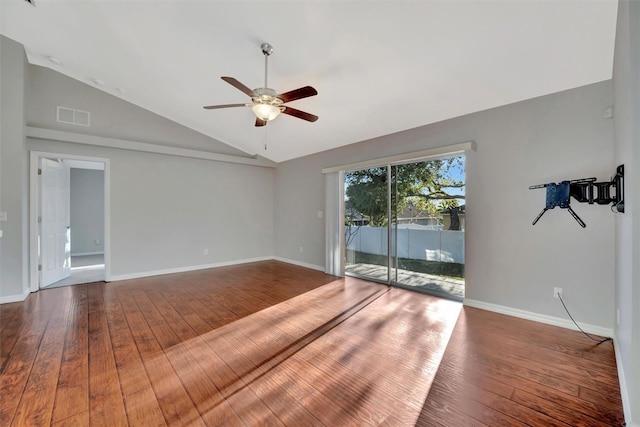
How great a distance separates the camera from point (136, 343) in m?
2.57

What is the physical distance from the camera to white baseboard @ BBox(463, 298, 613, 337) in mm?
2652

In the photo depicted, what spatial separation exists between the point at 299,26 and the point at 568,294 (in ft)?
13.0

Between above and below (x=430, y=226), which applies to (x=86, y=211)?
above

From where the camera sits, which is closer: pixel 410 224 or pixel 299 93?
pixel 299 93

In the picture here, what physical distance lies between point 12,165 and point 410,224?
19.4 ft

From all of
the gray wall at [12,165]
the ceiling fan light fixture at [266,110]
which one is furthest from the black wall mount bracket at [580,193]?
the gray wall at [12,165]

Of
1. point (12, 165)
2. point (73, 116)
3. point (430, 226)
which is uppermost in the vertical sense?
point (73, 116)

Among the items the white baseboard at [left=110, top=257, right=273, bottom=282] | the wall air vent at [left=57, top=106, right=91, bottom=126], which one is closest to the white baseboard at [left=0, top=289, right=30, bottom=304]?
the white baseboard at [left=110, top=257, right=273, bottom=282]

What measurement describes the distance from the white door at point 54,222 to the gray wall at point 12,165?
2.15 feet

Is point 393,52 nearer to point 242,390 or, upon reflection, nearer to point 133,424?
point 242,390

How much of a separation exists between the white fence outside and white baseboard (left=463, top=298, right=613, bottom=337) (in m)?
0.61

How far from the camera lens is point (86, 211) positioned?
750 cm

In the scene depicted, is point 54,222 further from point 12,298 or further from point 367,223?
point 367,223

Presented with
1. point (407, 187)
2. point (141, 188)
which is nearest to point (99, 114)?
point (141, 188)
